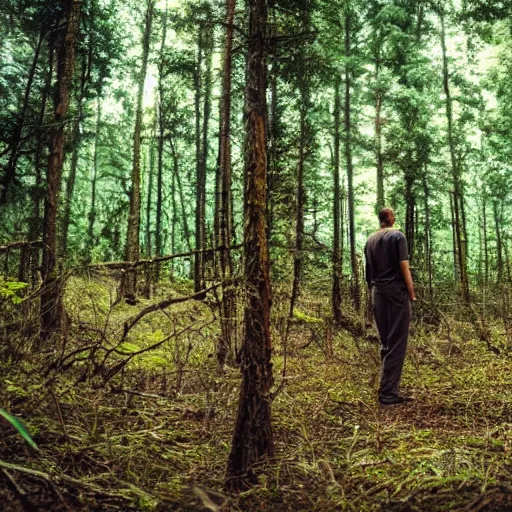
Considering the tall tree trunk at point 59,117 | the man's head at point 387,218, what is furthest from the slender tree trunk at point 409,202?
the tall tree trunk at point 59,117

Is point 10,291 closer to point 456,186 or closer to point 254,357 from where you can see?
point 254,357

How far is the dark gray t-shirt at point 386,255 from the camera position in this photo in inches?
223

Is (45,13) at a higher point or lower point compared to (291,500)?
higher

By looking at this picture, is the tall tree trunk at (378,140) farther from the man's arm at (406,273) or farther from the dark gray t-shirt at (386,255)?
the man's arm at (406,273)

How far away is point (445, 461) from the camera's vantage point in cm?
361

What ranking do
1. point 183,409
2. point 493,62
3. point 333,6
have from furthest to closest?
point 493,62 → point 333,6 → point 183,409

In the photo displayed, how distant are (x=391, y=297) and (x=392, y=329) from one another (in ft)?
1.28

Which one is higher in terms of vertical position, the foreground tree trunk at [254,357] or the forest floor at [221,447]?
the foreground tree trunk at [254,357]

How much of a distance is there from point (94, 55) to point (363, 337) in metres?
8.75

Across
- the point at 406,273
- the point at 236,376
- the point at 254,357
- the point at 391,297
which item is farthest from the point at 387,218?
the point at 254,357

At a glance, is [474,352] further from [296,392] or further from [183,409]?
[183,409]

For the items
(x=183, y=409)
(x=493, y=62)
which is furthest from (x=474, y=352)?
(x=493, y=62)

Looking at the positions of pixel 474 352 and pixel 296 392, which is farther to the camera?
pixel 474 352

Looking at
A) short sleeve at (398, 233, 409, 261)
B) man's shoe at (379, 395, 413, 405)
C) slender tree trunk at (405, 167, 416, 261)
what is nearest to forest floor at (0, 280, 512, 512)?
man's shoe at (379, 395, 413, 405)
